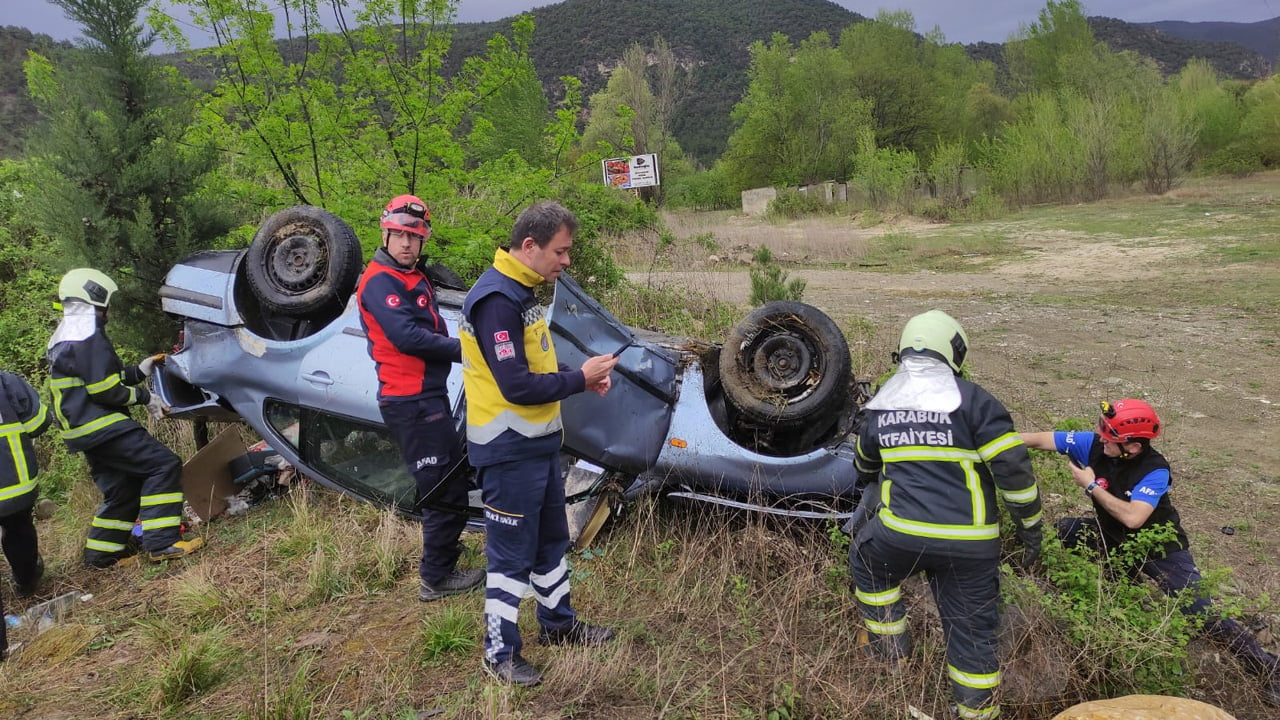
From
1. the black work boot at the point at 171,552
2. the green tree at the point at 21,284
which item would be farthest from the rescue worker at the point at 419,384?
the green tree at the point at 21,284

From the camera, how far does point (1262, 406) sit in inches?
210

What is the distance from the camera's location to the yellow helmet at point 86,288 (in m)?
3.98

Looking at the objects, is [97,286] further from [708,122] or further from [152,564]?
[708,122]

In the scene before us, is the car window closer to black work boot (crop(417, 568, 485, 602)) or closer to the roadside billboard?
black work boot (crop(417, 568, 485, 602))

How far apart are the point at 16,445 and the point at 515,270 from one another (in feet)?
9.86

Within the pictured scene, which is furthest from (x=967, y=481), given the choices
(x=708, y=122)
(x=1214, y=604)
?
(x=708, y=122)

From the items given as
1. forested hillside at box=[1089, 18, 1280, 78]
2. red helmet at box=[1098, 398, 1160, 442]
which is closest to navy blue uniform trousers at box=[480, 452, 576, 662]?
red helmet at box=[1098, 398, 1160, 442]

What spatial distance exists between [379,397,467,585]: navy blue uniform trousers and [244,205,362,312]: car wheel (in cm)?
120

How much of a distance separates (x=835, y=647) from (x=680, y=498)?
0.99 metres

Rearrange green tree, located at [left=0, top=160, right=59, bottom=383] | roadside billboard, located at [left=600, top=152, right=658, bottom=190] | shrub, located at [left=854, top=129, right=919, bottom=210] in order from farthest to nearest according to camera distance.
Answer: shrub, located at [left=854, top=129, right=919, bottom=210] → roadside billboard, located at [left=600, top=152, right=658, bottom=190] → green tree, located at [left=0, top=160, right=59, bottom=383]

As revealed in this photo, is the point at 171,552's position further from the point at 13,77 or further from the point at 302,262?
the point at 13,77

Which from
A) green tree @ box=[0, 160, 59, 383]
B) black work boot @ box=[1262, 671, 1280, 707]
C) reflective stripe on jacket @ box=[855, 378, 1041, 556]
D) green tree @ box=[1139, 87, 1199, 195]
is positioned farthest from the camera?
green tree @ box=[1139, 87, 1199, 195]

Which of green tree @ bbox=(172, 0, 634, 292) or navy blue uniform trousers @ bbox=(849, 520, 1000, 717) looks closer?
navy blue uniform trousers @ bbox=(849, 520, 1000, 717)

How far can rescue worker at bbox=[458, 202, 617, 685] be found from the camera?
248 centimetres
